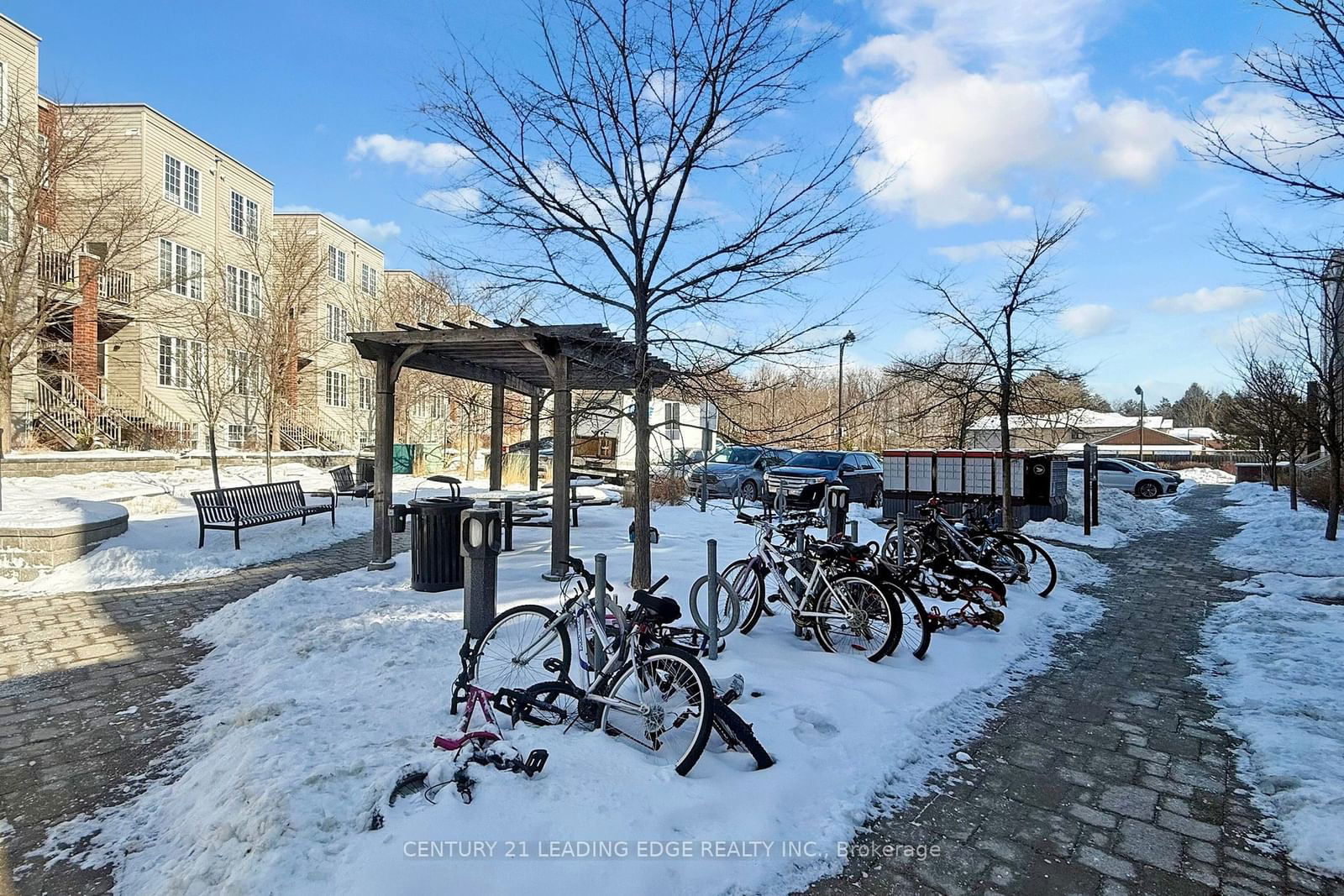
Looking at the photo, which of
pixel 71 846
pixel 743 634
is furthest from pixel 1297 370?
pixel 71 846

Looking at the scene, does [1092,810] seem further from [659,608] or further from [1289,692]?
[1289,692]

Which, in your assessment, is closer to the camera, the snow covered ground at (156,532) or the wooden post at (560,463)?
the wooden post at (560,463)

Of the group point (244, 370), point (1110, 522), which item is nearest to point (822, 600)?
point (1110, 522)

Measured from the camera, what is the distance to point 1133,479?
1036 inches

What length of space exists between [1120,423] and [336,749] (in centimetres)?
10180

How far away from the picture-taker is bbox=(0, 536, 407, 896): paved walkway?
11.3 feet

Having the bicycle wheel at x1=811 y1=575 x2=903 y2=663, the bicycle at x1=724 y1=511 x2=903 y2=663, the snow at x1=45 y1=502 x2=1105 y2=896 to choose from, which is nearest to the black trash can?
the snow at x1=45 y1=502 x2=1105 y2=896

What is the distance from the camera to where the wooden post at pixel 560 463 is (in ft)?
27.1

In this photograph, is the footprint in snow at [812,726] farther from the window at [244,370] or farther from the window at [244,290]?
the window at [244,290]

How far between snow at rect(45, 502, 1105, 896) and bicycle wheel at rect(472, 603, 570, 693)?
354 mm

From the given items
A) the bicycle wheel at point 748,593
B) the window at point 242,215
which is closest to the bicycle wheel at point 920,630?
the bicycle wheel at point 748,593

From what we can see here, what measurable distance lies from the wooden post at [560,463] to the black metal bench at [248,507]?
5.19 m

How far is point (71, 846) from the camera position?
10.5 ft

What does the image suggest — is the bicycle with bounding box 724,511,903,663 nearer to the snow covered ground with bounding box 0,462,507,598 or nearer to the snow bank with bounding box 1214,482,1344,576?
the snow covered ground with bounding box 0,462,507,598
